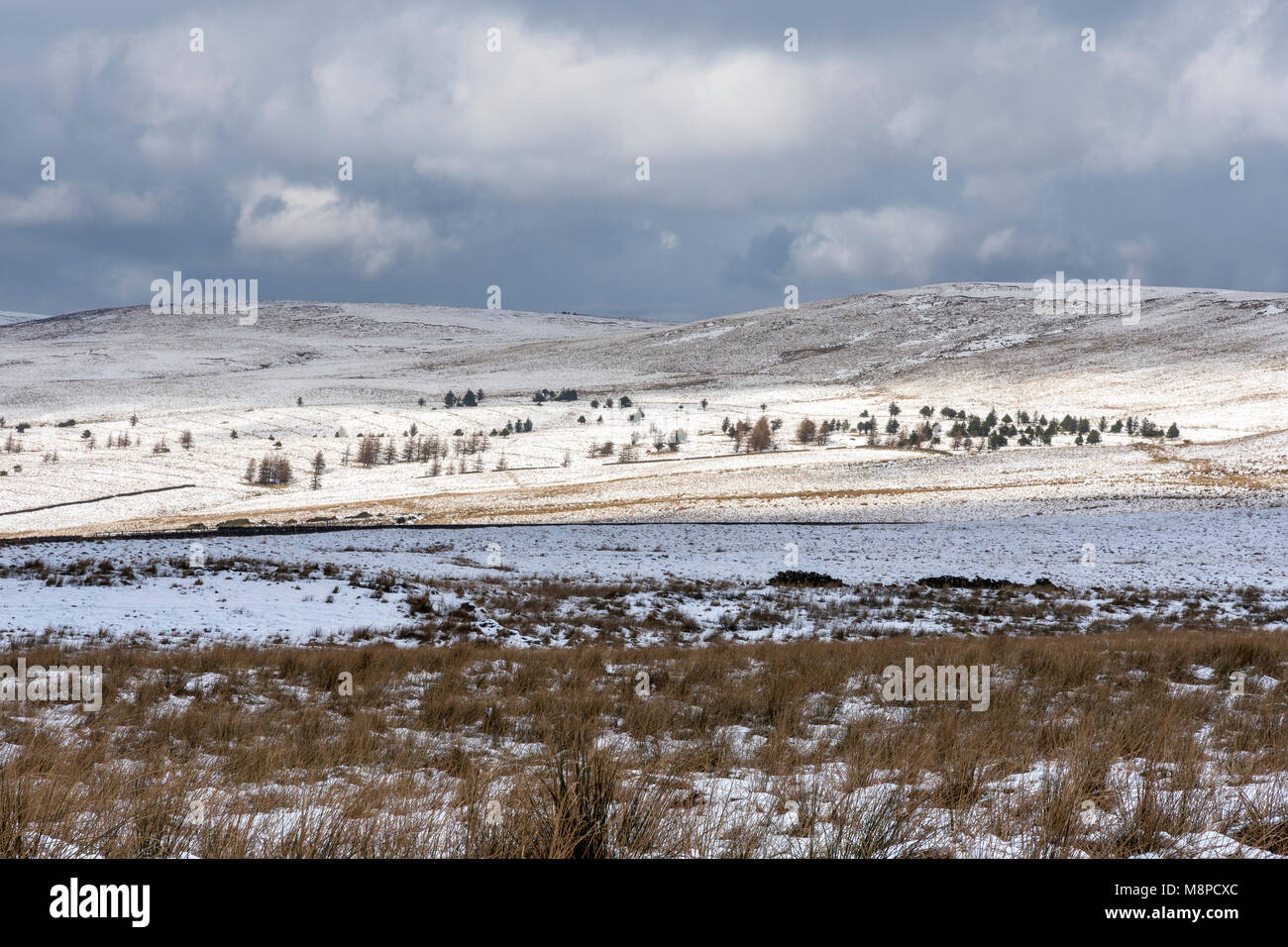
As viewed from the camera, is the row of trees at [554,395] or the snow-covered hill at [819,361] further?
the row of trees at [554,395]

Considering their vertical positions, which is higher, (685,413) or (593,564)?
(685,413)

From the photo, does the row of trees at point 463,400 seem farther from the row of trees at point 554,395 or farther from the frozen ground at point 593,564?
the frozen ground at point 593,564

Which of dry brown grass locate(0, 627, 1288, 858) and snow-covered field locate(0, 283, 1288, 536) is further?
snow-covered field locate(0, 283, 1288, 536)

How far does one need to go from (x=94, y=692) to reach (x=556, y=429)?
3474 inches

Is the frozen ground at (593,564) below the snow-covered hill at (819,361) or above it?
below

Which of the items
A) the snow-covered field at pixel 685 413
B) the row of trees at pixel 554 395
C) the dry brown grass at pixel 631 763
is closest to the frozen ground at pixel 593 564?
the dry brown grass at pixel 631 763

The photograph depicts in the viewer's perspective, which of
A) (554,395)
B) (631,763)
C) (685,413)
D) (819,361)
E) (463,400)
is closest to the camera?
(631,763)

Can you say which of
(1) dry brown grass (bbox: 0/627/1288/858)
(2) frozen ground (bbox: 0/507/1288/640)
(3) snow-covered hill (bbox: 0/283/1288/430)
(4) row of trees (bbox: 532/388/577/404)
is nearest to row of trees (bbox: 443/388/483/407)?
(3) snow-covered hill (bbox: 0/283/1288/430)

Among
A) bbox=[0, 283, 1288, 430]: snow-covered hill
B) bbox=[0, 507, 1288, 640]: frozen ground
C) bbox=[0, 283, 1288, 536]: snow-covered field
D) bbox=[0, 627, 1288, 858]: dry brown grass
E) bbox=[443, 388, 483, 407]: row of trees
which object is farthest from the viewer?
bbox=[443, 388, 483, 407]: row of trees

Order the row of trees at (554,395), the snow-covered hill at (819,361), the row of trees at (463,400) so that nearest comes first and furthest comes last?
the snow-covered hill at (819,361) < the row of trees at (463,400) < the row of trees at (554,395)

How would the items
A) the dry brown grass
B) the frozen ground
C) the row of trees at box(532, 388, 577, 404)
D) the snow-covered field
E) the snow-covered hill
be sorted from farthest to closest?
the row of trees at box(532, 388, 577, 404) → the snow-covered hill → the snow-covered field → the frozen ground → the dry brown grass

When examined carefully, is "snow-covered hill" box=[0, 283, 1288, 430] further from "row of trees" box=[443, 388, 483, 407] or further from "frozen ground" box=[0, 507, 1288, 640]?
"frozen ground" box=[0, 507, 1288, 640]

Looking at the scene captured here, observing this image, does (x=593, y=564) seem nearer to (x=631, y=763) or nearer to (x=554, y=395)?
(x=631, y=763)

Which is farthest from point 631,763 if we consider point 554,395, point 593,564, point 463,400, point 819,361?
point 819,361
